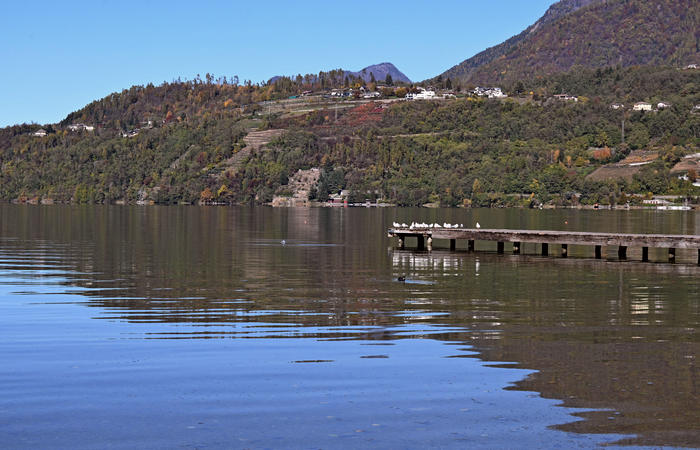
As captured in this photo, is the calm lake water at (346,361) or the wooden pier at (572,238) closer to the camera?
the calm lake water at (346,361)

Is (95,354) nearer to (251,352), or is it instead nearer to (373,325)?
(251,352)

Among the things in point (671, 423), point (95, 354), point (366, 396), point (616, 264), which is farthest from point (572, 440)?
point (616, 264)

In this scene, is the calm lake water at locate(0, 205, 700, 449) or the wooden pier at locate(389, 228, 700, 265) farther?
the wooden pier at locate(389, 228, 700, 265)

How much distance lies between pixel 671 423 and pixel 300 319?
15690 mm

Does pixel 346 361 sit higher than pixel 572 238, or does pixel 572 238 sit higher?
pixel 572 238

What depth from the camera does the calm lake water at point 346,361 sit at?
15039 millimetres

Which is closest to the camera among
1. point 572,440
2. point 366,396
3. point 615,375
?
point 572,440

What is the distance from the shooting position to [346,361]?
834 inches

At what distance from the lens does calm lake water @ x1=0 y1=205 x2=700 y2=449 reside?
592 inches

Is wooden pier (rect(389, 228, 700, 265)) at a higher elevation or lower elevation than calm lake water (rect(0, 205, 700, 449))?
higher

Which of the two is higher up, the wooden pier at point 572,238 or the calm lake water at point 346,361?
the wooden pier at point 572,238

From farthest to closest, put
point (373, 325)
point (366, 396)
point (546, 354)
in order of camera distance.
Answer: point (373, 325), point (546, 354), point (366, 396)

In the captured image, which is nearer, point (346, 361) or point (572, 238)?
point (346, 361)

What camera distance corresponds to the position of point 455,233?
70.9 m
